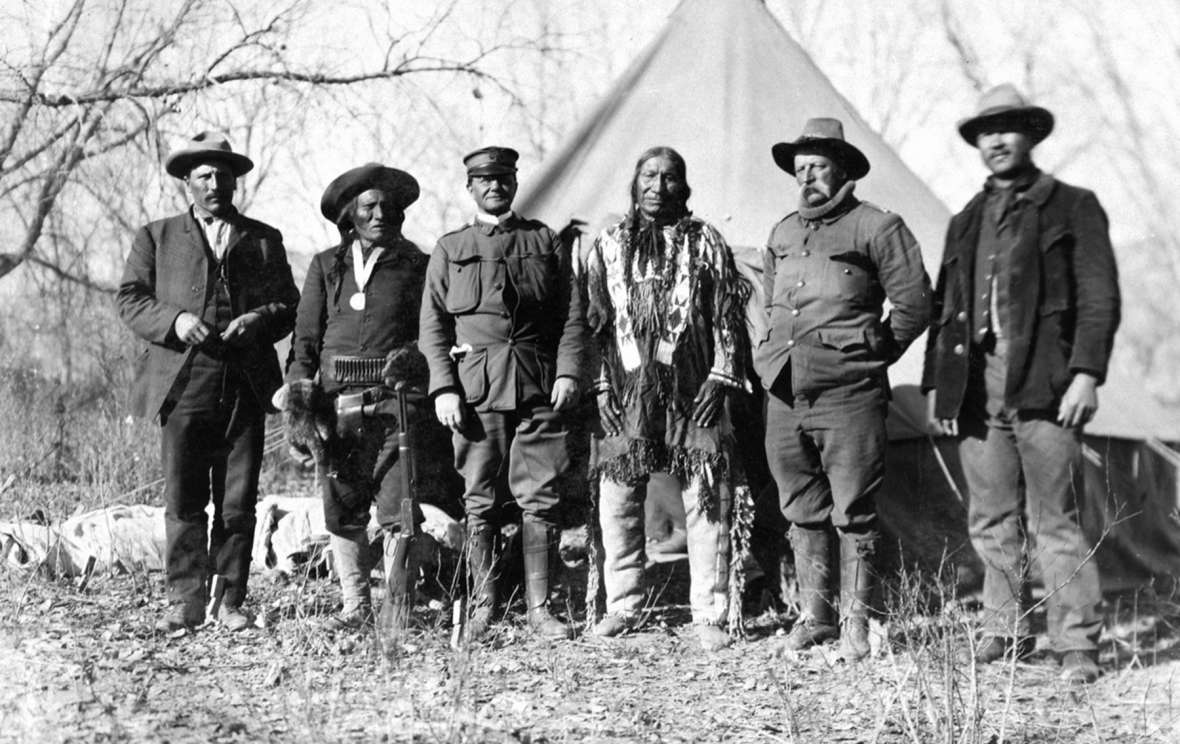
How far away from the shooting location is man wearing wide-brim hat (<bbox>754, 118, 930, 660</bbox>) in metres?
4.32

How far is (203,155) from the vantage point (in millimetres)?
4621

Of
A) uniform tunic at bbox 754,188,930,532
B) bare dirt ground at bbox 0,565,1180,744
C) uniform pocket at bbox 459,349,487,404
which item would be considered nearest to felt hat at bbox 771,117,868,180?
uniform tunic at bbox 754,188,930,532

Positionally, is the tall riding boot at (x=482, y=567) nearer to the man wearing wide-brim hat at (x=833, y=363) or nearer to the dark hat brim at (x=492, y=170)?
the man wearing wide-brim hat at (x=833, y=363)

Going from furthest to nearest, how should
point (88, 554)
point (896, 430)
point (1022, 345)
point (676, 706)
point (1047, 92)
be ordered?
point (1047, 92)
point (896, 430)
point (88, 554)
point (1022, 345)
point (676, 706)

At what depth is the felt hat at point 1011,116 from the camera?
13.8ft

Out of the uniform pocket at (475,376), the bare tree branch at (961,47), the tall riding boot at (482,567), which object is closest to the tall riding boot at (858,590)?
the tall riding boot at (482,567)

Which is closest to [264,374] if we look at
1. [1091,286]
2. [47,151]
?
[1091,286]

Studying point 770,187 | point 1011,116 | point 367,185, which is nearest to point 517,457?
point 367,185

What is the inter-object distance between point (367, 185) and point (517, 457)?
1.11 meters

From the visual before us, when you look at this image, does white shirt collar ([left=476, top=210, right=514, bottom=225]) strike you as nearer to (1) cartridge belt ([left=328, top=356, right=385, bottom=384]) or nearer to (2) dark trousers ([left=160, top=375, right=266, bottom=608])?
(1) cartridge belt ([left=328, top=356, right=385, bottom=384])

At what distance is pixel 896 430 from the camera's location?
572 cm

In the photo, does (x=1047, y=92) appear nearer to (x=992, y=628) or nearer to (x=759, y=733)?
(x=992, y=628)

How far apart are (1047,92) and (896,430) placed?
9.19m

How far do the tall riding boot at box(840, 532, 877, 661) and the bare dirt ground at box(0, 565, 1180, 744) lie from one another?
89 mm
